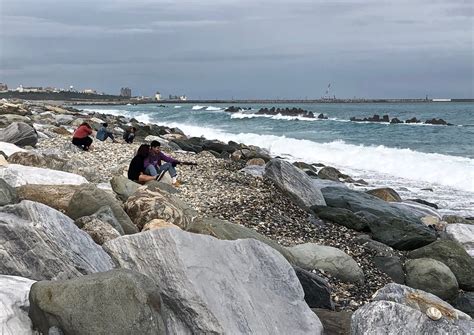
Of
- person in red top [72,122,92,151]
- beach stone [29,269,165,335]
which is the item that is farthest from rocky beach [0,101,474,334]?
person in red top [72,122,92,151]

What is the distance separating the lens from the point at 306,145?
29.8 metres

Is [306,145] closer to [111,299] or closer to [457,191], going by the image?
[457,191]

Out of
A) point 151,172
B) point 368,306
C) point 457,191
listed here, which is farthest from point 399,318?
point 457,191

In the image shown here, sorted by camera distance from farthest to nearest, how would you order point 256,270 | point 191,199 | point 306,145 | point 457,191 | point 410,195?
point 306,145 < point 457,191 < point 410,195 < point 191,199 < point 256,270

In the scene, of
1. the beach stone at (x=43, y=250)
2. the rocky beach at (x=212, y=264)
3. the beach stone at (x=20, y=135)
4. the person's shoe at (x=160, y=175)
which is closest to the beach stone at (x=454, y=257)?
the rocky beach at (x=212, y=264)

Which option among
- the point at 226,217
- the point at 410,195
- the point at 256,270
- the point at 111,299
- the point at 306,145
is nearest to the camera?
the point at 111,299

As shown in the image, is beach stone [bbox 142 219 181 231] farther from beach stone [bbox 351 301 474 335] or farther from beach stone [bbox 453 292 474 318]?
beach stone [bbox 453 292 474 318]

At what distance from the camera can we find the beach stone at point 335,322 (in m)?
4.97

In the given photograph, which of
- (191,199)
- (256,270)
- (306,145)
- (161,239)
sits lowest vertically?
(306,145)

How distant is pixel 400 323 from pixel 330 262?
2.83 metres

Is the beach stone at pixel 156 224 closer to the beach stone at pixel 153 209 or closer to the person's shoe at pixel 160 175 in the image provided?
the beach stone at pixel 153 209

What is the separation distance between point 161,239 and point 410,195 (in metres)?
11.9

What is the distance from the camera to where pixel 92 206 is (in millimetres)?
6641

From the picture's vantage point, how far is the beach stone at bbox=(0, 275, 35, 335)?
3.89m
